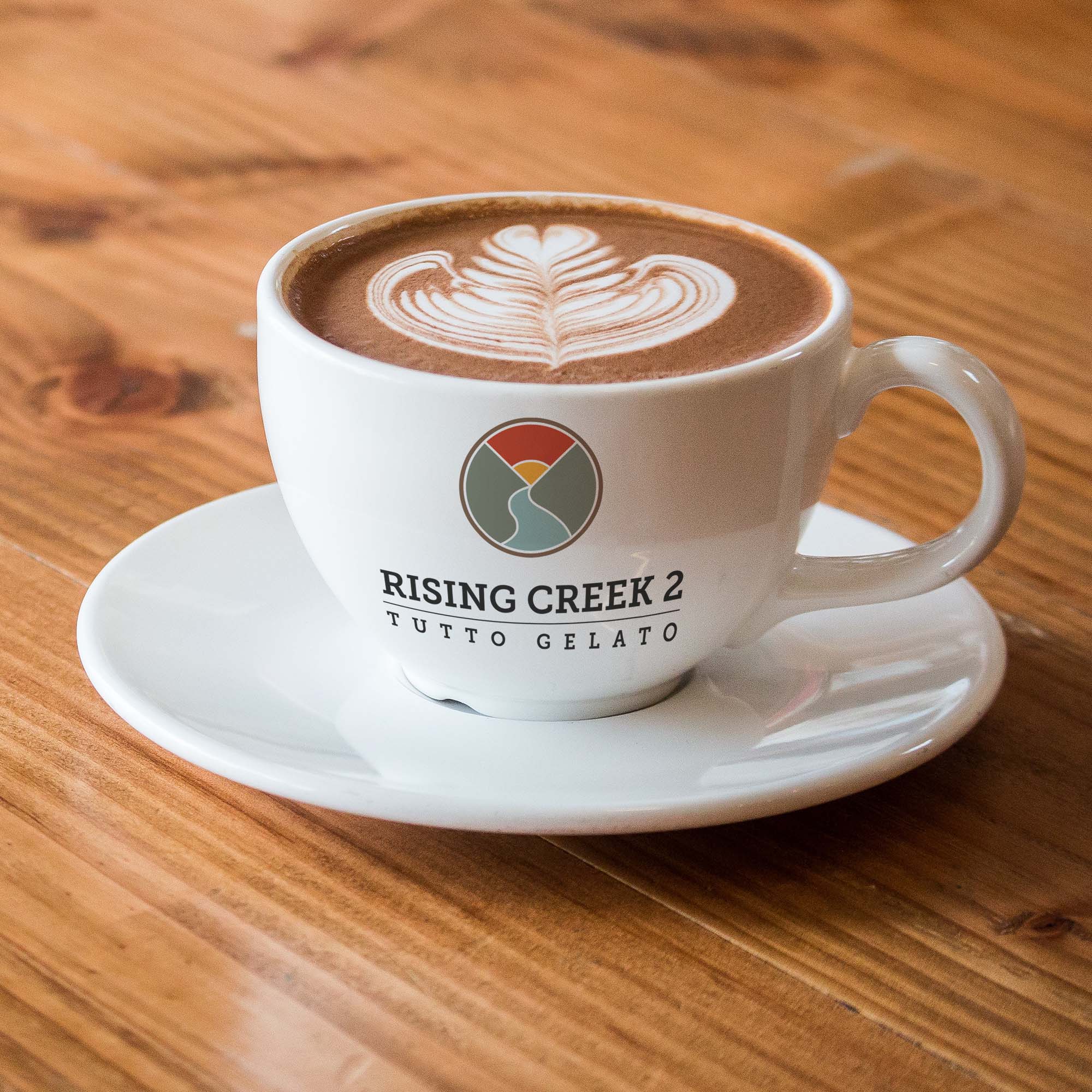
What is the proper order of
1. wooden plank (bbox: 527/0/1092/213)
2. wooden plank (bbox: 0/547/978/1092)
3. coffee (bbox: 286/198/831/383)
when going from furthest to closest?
wooden plank (bbox: 527/0/1092/213)
coffee (bbox: 286/198/831/383)
wooden plank (bbox: 0/547/978/1092)

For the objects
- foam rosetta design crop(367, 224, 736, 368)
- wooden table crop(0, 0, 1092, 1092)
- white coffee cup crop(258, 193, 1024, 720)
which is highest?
foam rosetta design crop(367, 224, 736, 368)

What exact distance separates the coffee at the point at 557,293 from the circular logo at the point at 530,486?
3cm

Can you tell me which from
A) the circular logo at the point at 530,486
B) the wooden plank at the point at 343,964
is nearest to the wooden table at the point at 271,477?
the wooden plank at the point at 343,964

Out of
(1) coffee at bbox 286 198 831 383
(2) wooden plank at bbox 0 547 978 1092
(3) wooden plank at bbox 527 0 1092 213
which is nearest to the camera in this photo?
(2) wooden plank at bbox 0 547 978 1092

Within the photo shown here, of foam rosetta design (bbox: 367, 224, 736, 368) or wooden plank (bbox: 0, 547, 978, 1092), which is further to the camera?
foam rosetta design (bbox: 367, 224, 736, 368)

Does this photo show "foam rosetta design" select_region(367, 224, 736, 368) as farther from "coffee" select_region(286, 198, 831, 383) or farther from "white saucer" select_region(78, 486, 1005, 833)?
"white saucer" select_region(78, 486, 1005, 833)

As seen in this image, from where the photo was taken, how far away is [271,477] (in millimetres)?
891

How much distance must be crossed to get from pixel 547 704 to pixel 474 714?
3cm

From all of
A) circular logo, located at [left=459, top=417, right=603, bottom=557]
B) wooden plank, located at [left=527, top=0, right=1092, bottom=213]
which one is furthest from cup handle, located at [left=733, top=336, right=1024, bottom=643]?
wooden plank, located at [left=527, top=0, right=1092, bottom=213]

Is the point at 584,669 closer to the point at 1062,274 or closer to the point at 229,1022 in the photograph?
the point at 229,1022

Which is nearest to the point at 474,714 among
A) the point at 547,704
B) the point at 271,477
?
the point at 547,704

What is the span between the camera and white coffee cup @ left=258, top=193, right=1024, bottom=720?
566 mm

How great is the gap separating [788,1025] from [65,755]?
33 cm

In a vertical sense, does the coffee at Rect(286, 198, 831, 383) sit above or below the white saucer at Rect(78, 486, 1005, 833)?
above
